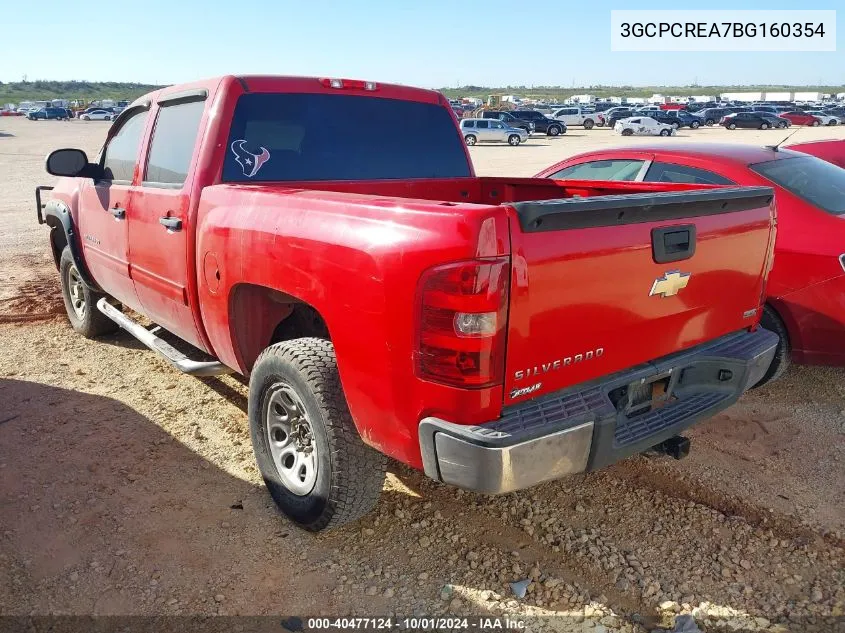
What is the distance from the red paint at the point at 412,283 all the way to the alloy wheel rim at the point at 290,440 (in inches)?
15.8

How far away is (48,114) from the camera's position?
65.6 metres

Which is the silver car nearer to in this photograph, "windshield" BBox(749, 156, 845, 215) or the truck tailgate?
"windshield" BBox(749, 156, 845, 215)

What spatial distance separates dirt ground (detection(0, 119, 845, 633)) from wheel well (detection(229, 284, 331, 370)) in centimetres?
75

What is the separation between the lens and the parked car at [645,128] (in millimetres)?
43072

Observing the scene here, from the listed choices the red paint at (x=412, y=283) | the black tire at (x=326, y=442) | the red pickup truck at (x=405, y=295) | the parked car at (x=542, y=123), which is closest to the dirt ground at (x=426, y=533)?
the black tire at (x=326, y=442)

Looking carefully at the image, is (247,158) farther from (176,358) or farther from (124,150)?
(124,150)

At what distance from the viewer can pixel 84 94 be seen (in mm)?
127562

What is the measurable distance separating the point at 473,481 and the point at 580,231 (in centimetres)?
95

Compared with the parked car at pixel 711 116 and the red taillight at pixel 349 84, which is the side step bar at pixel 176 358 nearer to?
the red taillight at pixel 349 84

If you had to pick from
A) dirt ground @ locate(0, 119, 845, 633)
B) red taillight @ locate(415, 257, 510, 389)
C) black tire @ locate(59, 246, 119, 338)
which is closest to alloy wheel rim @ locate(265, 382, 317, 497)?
dirt ground @ locate(0, 119, 845, 633)

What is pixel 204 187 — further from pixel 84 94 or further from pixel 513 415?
pixel 84 94

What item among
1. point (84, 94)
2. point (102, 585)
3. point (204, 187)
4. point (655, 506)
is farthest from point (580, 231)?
point (84, 94)

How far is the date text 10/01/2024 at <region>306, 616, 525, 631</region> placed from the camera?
8.59 ft

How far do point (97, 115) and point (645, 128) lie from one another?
1992 inches
